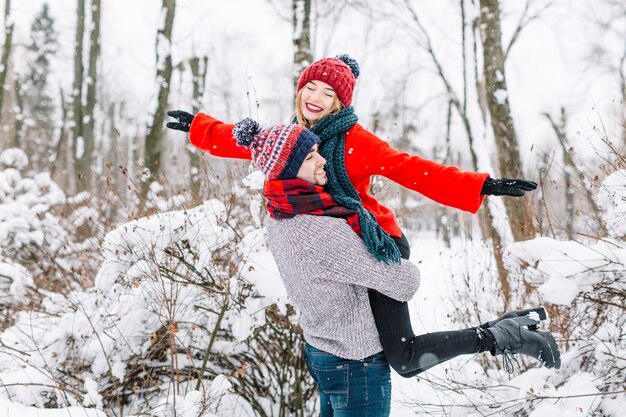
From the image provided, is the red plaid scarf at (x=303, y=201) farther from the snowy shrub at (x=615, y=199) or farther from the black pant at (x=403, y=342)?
the snowy shrub at (x=615, y=199)

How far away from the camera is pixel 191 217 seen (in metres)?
2.60

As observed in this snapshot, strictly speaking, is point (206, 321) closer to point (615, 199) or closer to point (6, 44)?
point (615, 199)

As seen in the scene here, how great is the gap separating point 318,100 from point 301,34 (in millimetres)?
3635

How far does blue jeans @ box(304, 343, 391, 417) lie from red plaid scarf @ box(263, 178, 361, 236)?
50cm

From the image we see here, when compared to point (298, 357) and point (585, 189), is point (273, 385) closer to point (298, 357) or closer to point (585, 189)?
point (298, 357)

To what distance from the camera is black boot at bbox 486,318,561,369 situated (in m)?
1.69

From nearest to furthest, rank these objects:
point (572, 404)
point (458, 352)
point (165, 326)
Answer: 1. point (458, 352)
2. point (572, 404)
3. point (165, 326)

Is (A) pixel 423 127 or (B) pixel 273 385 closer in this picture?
(B) pixel 273 385

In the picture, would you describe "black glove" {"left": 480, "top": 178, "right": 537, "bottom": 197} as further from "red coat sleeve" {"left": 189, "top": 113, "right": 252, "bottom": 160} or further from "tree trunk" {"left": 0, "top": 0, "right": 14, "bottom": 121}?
"tree trunk" {"left": 0, "top": 0, "right": 14, "bottom": 121}

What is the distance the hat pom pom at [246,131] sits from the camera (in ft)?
5.39

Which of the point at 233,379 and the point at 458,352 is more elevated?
the point at 458,352

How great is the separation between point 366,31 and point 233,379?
1022 centimetres

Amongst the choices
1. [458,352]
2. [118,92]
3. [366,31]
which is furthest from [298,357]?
[118,92]

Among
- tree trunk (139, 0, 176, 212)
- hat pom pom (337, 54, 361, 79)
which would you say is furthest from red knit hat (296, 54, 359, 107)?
tree trunk (139, 0, 176, 212)
